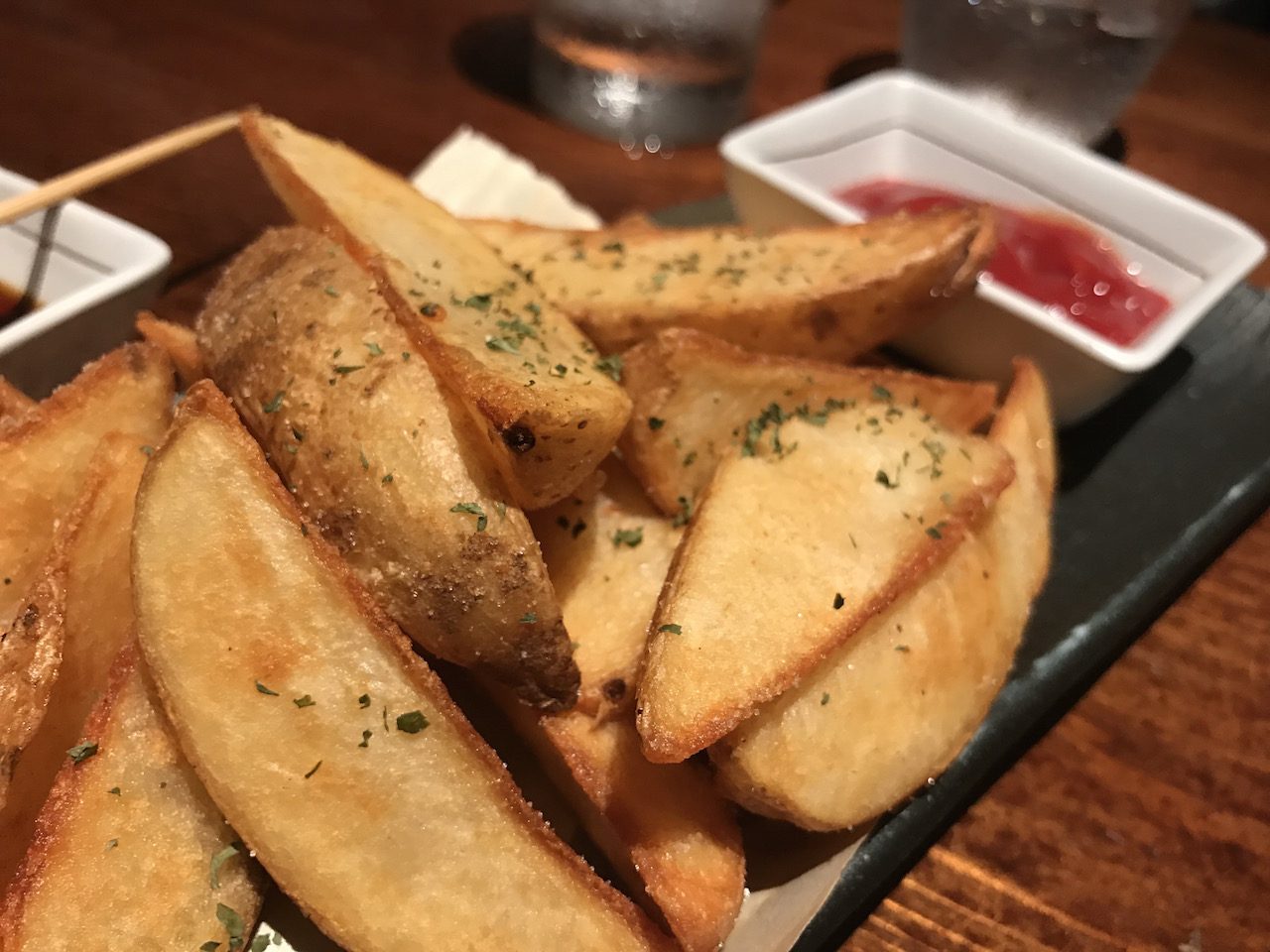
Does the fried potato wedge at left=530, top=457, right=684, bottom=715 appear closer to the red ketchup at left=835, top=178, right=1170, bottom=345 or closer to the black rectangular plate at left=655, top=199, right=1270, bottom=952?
the black rectangular plate at left=655, top=199, right=1270, bottom=952

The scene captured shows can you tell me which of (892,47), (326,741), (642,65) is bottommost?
(892,47)

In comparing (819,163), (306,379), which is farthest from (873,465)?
(819,163)

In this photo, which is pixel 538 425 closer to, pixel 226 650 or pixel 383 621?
pixel 383 621

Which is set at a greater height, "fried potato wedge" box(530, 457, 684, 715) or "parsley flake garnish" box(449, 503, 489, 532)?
"parsley flake garnish" box(449, 503, 489, 532)

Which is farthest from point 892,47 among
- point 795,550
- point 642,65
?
point 795,550

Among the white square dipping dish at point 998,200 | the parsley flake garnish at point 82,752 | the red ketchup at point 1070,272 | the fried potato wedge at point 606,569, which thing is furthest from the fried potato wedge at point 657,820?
the red ketchup at point 1070,272

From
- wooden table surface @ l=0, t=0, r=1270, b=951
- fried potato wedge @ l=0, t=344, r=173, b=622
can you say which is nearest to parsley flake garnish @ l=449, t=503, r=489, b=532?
fried potato wedge @ l=0, t=344, r=173, b=622

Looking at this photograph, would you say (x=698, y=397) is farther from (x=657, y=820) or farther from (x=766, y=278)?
(x=657, y=820)
